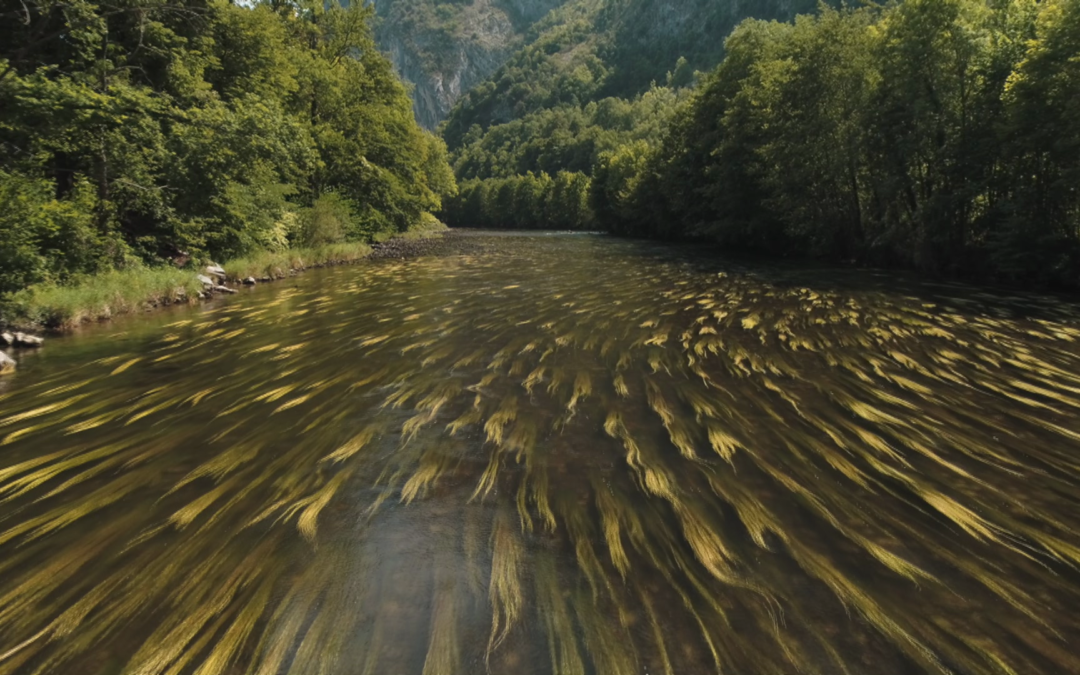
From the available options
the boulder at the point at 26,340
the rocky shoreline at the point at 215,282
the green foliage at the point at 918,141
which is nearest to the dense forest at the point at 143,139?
the rocky shoreline at the point at 215,282

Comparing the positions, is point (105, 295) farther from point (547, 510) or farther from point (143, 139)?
point (547, 510)

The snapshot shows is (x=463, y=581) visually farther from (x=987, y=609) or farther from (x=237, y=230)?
(x=237, y=230)

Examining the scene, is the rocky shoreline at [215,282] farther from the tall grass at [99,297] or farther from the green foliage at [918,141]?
the green foliage at [918,141]

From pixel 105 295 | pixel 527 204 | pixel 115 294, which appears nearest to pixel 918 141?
pixel 115 294

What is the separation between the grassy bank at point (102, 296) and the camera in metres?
12.2

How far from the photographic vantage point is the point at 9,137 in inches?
563

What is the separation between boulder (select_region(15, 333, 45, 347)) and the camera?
11.0 m

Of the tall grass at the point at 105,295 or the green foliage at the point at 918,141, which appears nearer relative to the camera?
the tall grass at the point at 105,295

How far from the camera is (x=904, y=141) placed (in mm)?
22328

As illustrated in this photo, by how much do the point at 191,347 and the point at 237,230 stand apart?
1453 centimetres

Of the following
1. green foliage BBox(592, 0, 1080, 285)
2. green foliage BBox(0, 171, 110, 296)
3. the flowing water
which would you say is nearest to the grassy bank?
green foliage BBox(0, 171, 110, 296)

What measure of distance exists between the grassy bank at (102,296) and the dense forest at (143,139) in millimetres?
530

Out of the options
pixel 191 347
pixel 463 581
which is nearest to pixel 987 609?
pixel 463 581

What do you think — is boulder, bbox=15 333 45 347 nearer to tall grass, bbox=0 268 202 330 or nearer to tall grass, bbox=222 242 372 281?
tall grass, bbox=0 268 202 330
